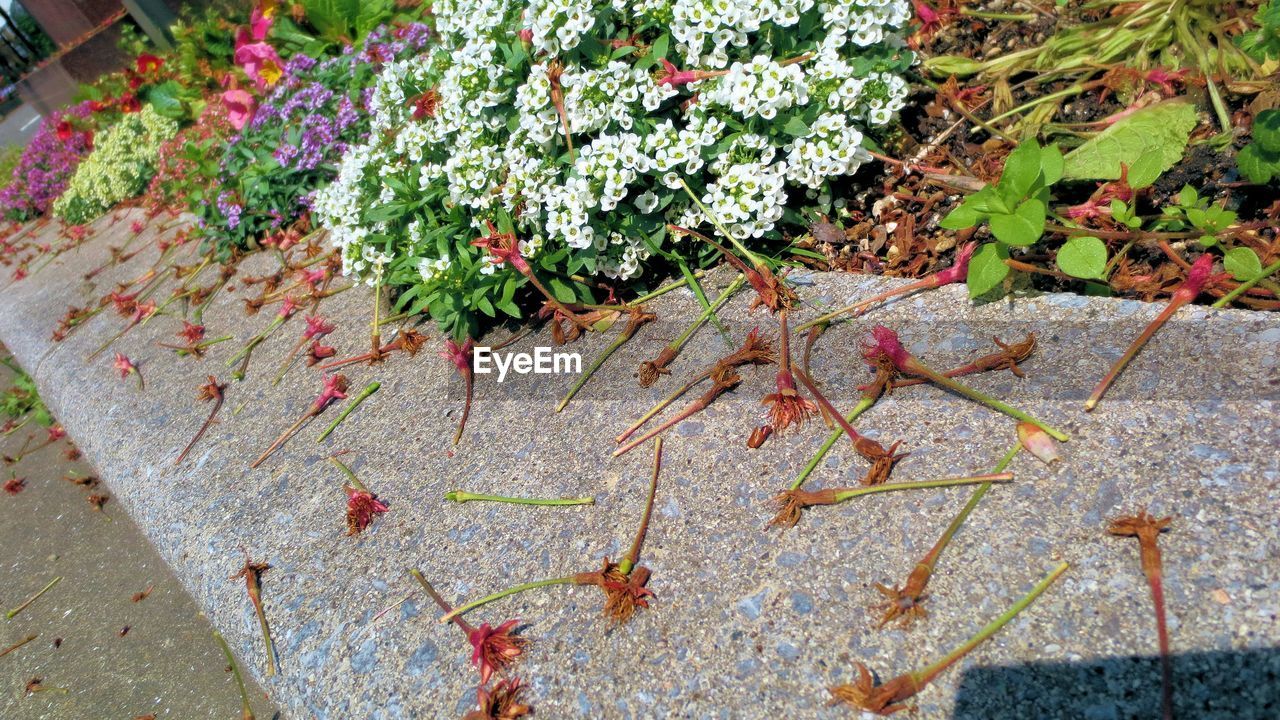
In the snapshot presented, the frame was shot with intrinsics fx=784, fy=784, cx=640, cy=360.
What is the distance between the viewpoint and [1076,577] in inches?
51.9

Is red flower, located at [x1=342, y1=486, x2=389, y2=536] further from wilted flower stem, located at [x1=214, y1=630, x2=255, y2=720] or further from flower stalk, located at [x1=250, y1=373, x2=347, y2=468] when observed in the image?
flower stalk, located at [x1=250, y1=373, x2=347, y2=468]

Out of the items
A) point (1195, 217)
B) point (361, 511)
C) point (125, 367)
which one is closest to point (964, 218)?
point (1195, 217)

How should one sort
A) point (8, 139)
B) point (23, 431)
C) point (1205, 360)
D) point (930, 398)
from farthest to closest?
1. point (8, 139)
2. point (23, 431)
3. point (930, 398)
4. point (1205, 360)

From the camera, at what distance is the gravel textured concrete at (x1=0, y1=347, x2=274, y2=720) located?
2354 mm

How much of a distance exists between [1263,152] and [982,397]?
3.01ft

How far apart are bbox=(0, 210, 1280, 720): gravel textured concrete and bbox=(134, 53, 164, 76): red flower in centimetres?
593

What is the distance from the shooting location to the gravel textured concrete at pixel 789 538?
49.3 inches

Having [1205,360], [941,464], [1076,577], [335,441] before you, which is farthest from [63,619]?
[1205,360]

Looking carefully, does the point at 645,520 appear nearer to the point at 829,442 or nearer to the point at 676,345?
the point at 829,442

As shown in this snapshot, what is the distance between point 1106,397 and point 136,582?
3165 mm

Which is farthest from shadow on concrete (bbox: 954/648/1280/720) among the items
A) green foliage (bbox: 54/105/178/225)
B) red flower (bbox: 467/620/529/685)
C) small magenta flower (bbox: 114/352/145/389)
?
green foliage (bbox: 54/105/178/225)

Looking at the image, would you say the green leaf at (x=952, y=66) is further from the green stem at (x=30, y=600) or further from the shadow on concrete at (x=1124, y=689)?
the green stem at (x=30, y=600)

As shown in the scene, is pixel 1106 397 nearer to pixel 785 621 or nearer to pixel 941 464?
pixel 941 464

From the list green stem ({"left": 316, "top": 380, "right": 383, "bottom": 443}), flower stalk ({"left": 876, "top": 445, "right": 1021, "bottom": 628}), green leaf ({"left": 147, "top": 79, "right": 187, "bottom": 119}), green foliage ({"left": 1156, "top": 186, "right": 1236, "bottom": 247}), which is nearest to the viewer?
flower stalk ({"left": 876, "top": 445, "right": 1021, "bottom": 628})
